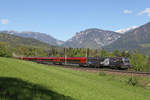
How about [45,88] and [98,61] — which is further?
[98,61]

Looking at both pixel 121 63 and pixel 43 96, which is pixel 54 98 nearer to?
pixel 43 96

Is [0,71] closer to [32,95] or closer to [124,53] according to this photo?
[32,95]

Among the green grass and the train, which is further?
the train

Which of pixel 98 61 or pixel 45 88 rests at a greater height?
pixel 98 61

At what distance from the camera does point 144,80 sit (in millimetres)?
31359

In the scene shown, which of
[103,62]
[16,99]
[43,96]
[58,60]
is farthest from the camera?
[58,60]

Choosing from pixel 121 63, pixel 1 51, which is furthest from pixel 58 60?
pixel 1 51

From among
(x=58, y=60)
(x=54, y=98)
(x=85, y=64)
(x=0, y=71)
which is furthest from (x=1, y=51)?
(x=54, y=98)

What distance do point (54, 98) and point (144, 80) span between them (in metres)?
24.3

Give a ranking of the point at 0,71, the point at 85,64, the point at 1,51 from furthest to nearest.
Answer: the point at 1,51 → the point at 85,64 → the point at 0,71

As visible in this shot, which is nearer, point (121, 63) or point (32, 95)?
point (32, 95)

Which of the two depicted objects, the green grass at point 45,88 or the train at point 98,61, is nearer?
the green grass at point 45,88

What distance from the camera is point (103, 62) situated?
53.9 m

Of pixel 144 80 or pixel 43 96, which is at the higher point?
pixel 43 96
